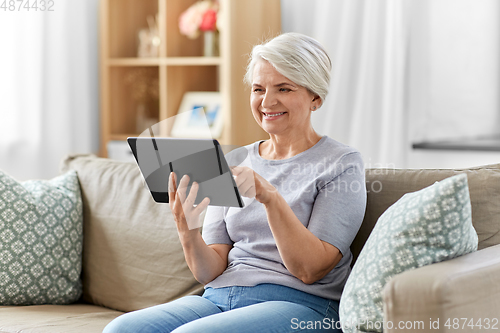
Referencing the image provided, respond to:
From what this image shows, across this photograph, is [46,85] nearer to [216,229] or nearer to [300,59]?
[216,229]

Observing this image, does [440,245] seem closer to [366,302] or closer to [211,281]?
[366,302]

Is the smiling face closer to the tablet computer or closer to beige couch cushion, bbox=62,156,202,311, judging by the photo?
the tablet computer

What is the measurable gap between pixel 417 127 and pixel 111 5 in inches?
68.4

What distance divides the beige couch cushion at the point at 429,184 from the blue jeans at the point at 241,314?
241 mm

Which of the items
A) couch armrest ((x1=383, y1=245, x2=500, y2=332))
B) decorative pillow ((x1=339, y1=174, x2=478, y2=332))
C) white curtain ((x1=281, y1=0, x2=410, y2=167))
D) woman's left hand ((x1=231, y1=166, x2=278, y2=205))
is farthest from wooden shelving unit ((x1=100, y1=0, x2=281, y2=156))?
couch armrest ((x1=383, y1=245, x2=500, y2=332))

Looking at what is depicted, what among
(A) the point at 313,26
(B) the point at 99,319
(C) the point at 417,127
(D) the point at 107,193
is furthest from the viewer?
(A) the point at 313,26

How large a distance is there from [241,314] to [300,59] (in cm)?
63

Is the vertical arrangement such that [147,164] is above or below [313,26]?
below

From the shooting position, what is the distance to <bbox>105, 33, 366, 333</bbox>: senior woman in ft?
3.81

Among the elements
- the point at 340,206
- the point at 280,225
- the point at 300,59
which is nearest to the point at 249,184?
the point at 280,225

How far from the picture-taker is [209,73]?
3.05 metres

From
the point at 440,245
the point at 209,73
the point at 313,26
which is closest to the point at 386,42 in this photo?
the point at 313,26

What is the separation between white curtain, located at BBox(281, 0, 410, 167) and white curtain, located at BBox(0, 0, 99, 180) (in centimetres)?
123

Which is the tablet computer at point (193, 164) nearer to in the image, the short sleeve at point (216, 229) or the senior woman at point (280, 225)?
the senior woman at point (280, 225)
